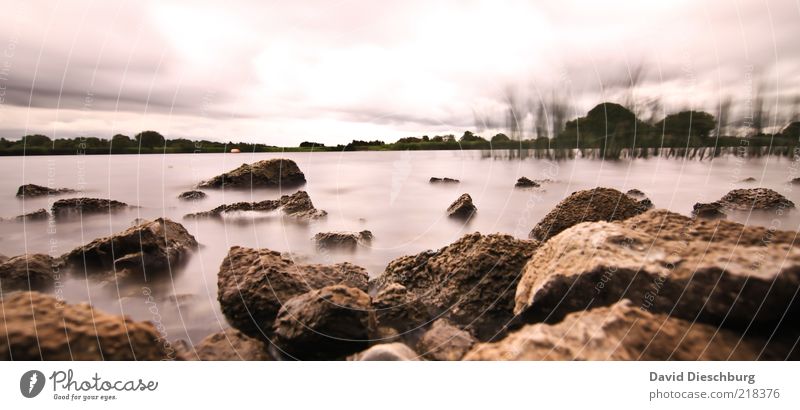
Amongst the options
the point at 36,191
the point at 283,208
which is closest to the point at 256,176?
the point at 283,208

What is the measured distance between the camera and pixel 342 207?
7.12 meters

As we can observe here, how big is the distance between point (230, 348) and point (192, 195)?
559cm

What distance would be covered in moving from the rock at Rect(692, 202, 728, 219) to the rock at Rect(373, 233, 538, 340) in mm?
3434

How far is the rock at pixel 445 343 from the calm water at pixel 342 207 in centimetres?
145

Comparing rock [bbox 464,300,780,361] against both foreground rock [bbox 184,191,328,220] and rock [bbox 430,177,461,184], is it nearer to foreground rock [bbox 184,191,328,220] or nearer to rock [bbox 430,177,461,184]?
foreground rock [bbox 184,191,328,220]

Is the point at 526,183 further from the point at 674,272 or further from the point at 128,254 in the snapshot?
the point at 128,254

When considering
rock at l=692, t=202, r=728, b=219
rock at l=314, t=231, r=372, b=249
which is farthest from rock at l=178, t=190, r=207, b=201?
rock at l=692, t=202, r=728, b=219

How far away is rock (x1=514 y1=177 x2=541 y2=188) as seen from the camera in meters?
7.27

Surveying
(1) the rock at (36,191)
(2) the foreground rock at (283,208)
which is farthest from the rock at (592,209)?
(1) the rock at (36,191)

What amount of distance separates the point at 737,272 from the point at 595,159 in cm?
408

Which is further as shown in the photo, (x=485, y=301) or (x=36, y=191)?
(x=36, y=191)

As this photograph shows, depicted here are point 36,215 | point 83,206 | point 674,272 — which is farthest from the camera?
point 83,206
